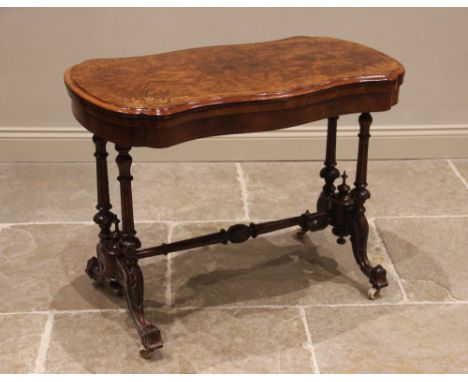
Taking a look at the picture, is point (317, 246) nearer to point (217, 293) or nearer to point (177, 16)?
point (217, 293)

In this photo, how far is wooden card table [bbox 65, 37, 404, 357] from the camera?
237 centimetres

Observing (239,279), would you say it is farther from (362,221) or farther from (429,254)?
(429,254)

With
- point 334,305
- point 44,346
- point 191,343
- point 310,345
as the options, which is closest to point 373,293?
point 334,305

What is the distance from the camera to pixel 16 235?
11.3 ft

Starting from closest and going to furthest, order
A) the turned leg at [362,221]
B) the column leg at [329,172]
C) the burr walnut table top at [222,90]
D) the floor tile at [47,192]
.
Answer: the burr walnut table top at [222,90] → the turned leg at [362,221] → the column leg at [329,172] → the floor tile at [47,192]

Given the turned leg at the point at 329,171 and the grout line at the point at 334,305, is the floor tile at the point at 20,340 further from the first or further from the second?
the turned leg at the point at 329,171

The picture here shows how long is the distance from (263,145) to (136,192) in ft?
2.34

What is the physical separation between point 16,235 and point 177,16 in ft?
4.19

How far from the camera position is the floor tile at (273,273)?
3.02 metres

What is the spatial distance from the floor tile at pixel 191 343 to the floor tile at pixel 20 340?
0.19 feet

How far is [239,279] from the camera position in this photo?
3.13m

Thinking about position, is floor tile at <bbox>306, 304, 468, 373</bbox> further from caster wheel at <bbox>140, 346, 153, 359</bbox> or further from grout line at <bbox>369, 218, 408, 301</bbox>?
caster wheel at <bbox>140, 346, 153, 359</bbox>

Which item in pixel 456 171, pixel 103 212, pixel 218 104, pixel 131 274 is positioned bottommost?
pixel 456 171

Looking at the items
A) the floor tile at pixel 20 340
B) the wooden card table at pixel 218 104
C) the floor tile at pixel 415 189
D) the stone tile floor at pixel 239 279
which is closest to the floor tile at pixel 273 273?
the stone tile floor at pixel 239 279
